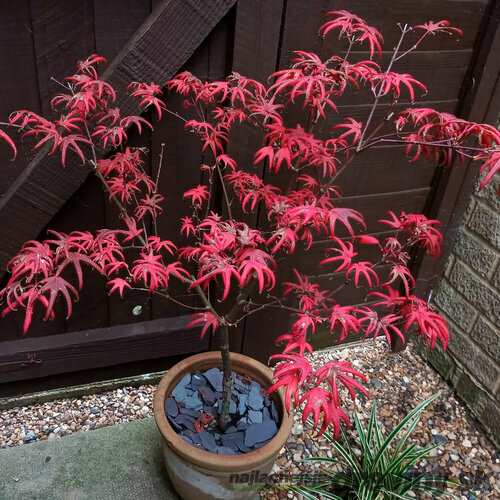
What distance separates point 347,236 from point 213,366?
101 cm

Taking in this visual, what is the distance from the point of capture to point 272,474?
2123mm

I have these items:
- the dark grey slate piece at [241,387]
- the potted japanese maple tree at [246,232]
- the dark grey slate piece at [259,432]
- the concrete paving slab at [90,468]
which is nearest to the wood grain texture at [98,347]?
the potted japanese maple tree at [246,232]

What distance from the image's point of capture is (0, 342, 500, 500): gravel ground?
7.26ft

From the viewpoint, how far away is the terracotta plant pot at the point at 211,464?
5.41 ft

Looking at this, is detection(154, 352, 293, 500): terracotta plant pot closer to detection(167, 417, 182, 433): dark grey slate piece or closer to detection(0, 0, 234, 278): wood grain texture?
detection(167, 417, 182, 433): dark grey slate piece

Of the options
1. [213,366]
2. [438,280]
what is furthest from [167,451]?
[438,280]

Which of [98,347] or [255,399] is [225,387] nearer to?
A: [255,399]

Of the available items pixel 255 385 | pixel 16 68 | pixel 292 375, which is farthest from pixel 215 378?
pixel 16 68

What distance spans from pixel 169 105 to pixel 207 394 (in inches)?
48.7

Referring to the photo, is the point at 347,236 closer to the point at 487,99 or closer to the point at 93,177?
the point at 487,99

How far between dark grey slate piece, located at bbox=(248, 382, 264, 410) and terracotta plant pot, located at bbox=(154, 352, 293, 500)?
0.08m

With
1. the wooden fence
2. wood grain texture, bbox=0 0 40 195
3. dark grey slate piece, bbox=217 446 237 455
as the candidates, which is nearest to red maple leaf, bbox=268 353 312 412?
dark grey slate piece, bbox=217 446 237 455

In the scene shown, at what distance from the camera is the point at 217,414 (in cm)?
200

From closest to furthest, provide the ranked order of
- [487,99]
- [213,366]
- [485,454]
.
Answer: [213,366] → [487,99] → [485,454]
